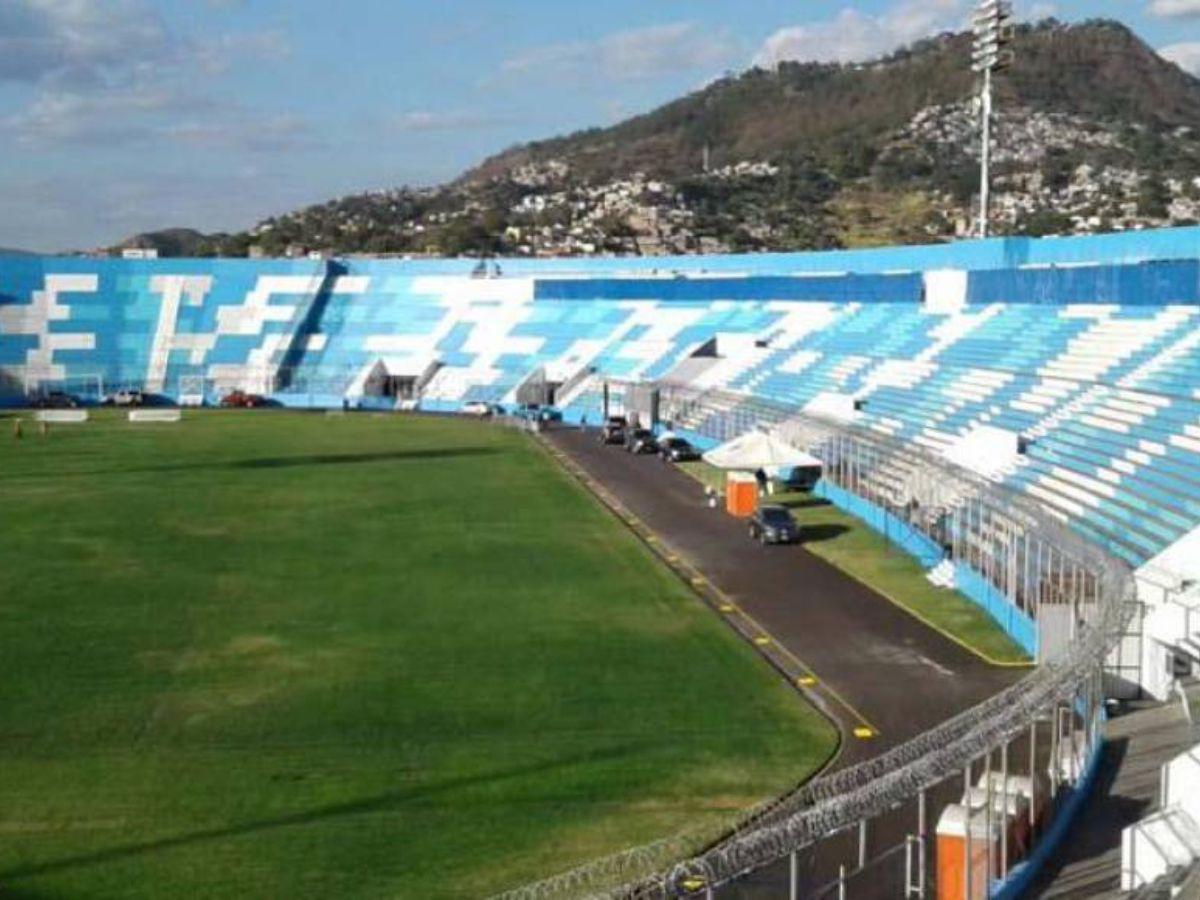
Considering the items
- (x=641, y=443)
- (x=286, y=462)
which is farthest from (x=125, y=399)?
(x=641, y=443)

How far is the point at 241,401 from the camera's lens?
254 feet

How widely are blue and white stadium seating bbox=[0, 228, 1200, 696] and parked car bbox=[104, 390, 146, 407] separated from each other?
1.58 meters

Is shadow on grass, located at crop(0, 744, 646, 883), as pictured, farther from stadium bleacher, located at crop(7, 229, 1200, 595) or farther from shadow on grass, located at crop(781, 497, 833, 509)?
shadow on grass, located at crop(781, 497, 833, 509)

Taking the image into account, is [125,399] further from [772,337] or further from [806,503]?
[806,503]

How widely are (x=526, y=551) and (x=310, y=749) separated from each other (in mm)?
14877

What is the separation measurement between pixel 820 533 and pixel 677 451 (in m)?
16.9

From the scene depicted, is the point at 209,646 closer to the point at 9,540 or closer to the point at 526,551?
the point at 526,551

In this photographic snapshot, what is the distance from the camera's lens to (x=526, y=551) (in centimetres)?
3288

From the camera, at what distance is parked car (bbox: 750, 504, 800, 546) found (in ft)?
113

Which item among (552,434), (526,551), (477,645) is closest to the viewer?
(477,645)

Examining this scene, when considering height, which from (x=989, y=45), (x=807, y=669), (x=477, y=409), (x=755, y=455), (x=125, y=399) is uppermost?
(x=989, y=45)

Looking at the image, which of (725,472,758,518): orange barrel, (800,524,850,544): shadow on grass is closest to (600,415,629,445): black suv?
(725,472,758,518): orange barrel

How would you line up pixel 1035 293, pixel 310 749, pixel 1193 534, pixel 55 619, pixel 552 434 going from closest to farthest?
1. pixel 310 749
2. pixel 1193 534
3. pixel 55 619
4. pixel 1035 293
5. pixel 552 434

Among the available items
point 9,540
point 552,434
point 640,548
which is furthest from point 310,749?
point 552,434
